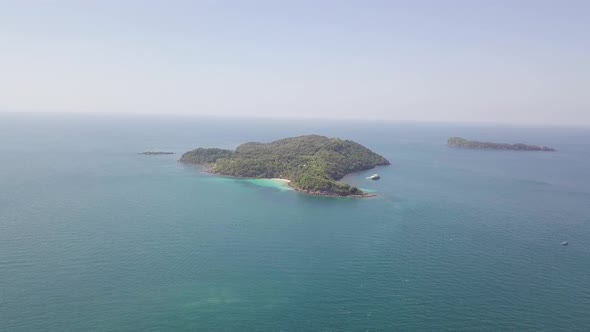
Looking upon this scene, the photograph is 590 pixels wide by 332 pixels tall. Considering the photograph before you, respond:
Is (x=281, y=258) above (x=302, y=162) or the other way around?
the other way around

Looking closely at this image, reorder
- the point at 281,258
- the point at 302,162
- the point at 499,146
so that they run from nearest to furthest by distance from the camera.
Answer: the point at 281,258 → the point at 302,162 → the point at 499,146

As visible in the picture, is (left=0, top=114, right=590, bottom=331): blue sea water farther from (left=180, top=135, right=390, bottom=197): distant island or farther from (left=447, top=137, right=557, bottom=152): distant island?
(left=447, top=137, right=557, bottom=152): distant island

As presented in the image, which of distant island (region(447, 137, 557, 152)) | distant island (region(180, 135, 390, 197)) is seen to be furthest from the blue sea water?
distant island (region(447, 137, 557, 152))

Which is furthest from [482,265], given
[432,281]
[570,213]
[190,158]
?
[190,158]

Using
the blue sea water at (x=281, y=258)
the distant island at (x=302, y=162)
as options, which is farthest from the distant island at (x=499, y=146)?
the blue sea water at (x=281, y=258)

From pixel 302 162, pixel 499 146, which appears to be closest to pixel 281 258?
pixel 302 162

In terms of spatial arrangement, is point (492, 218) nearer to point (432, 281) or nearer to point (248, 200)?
point (432, 281)

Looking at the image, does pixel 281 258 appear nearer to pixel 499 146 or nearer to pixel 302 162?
pixel 302 162
